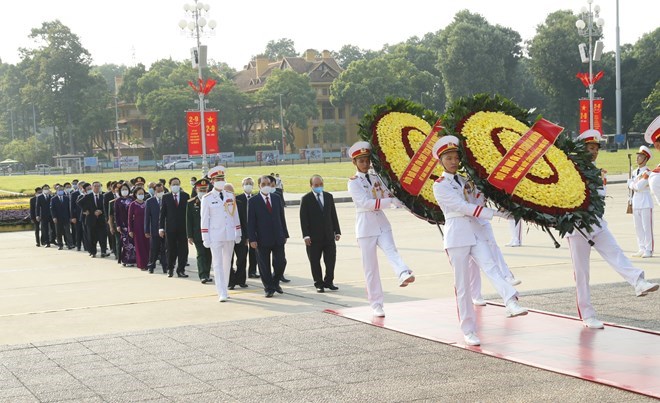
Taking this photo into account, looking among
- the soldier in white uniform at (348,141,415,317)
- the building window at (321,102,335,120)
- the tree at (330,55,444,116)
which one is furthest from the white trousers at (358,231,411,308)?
the building window at (321,102,335,120)

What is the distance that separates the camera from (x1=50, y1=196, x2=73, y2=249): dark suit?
22953mm

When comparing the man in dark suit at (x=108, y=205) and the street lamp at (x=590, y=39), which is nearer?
the man in dark suit at (x=108, y=205)

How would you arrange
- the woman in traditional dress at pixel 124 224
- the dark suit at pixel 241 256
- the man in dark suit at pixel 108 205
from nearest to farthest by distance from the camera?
the dark suit at pixel 241 256 → the woman in traditional dress at pixel 124 224 → the man in dark suit at pixel 108 205

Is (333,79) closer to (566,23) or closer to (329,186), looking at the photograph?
(566,23)

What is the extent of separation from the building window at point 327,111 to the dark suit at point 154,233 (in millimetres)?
88446

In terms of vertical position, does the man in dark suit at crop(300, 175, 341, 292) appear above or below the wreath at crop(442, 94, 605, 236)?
below

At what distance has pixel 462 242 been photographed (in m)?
8.83

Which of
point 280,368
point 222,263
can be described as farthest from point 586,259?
point 222,263

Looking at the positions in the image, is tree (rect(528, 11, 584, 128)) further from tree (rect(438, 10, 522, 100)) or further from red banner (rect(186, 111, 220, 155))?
red banner (rect(186, 111, 220, 155))

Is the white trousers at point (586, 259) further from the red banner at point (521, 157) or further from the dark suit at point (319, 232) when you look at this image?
the dark suit at point (319, 232)

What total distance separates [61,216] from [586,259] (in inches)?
674

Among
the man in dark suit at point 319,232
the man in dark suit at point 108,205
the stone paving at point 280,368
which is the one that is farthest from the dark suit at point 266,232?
the man in dark suit at point 108,205

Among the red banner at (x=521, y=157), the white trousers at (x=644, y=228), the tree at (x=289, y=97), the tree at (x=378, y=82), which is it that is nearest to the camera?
the red banner at (x=521, y=157)

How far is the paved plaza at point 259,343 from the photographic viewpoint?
7.16 metres
